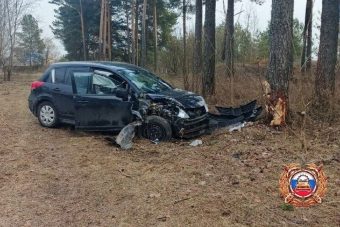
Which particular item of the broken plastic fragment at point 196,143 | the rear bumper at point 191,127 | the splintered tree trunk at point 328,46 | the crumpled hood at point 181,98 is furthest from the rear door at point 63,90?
the splintered tree trunk at point 328,46

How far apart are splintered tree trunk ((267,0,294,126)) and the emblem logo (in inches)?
159

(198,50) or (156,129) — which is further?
(198,50)

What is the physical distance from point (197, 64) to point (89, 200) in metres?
9.59

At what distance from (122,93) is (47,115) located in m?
2.56

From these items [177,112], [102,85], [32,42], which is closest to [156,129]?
[177,112]

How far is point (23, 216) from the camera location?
507cm

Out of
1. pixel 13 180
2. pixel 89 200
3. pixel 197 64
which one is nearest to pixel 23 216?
pixel 89 200

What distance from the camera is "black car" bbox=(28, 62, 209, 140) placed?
855cm

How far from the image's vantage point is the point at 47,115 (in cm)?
1022

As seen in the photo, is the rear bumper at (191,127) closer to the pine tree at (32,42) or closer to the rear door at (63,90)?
the rear door at (63,90)

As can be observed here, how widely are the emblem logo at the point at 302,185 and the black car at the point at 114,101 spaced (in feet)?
13.1

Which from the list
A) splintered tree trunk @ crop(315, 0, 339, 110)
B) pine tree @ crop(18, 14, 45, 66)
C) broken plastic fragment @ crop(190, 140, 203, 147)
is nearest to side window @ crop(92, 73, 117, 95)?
broken plastic fragment @ crop(190, 140, 203, 147)

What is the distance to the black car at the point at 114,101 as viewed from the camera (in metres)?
8.55

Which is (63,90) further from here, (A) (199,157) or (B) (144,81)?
(A) (199,157)
